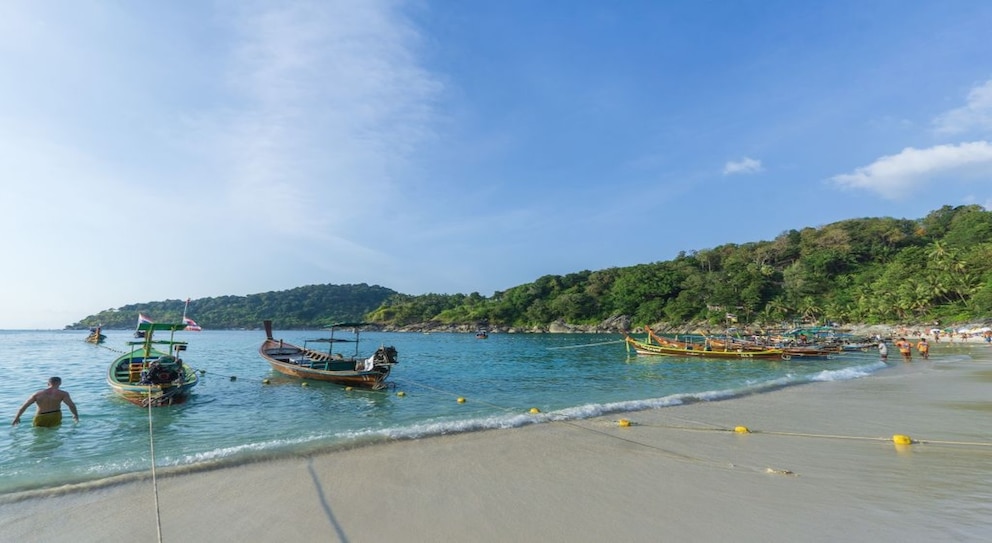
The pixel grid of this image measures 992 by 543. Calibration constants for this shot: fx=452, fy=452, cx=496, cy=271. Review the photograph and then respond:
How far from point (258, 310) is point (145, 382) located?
518 ft

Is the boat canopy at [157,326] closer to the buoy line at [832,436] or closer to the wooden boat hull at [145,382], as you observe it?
the wooden boat hull at [145,382]

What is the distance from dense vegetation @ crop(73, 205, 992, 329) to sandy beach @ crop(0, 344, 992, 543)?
38.2 metres

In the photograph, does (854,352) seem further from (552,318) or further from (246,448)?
(552,318)

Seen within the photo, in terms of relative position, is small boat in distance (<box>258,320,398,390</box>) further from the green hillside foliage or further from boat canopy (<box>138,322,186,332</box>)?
the green hillside foliage

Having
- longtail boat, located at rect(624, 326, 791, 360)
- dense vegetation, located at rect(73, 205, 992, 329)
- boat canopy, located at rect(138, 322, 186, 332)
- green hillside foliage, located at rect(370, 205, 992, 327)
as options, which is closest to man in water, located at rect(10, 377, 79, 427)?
boat canopy, located at rect(138, 322, 186, 332)

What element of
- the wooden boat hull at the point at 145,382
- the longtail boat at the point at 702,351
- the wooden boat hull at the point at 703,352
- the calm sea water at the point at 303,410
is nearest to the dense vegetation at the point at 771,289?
the longtail boat at the point at 702,351

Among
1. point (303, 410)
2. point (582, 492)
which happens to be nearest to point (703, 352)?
point (303, 410)

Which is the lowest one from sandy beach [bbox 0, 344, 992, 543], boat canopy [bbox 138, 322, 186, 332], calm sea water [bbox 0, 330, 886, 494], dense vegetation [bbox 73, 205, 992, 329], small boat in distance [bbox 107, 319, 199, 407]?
calm sea water [bbox 0, 330, 886, 494]

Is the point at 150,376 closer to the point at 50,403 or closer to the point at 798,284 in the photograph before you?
the point at 50,403

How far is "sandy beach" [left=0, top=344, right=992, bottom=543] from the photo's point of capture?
5926 millimetres

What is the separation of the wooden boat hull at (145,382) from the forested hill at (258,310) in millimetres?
130166

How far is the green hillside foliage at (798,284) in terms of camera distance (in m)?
65.2

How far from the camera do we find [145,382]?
637 inches

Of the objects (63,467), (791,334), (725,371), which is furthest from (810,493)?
(791,334)
